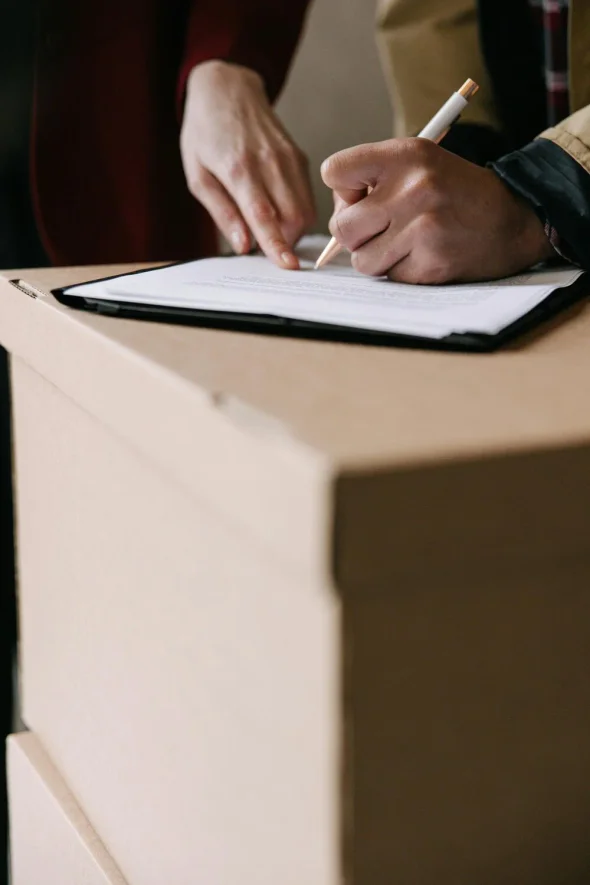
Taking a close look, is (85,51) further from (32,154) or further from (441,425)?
(441,425)

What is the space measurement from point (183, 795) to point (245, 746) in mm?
62

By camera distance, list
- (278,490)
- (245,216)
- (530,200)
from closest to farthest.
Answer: (278,490) < (530,200) < (245,216)

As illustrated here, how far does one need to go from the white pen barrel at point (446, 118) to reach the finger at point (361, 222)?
3.5 inches

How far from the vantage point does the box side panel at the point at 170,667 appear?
272 mm

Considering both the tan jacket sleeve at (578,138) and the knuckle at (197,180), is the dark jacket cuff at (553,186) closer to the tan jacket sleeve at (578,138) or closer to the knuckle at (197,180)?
the tan jacket sleeve at (578,138)

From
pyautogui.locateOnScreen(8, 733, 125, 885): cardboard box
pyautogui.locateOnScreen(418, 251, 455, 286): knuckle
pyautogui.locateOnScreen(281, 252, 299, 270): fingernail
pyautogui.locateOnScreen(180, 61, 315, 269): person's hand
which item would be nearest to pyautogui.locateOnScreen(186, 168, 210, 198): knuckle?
pyautogui.locateOnScreen(180, 61, 315, 269): person's hand

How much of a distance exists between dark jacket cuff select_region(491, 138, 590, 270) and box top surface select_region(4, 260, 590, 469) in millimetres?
91

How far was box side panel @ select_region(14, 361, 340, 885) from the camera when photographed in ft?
0.89

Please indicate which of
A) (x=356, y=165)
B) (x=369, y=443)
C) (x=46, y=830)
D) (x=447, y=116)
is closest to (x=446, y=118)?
(x=447, y=116)

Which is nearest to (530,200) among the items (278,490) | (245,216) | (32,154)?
(245,216)

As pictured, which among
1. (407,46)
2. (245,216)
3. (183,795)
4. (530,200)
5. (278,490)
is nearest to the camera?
(278,490)

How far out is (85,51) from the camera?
75cm

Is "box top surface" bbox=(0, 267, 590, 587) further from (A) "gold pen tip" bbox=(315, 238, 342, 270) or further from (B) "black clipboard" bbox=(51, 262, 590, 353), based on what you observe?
(A) "gold pen tip" bbox=(315, 238, 342, 270)

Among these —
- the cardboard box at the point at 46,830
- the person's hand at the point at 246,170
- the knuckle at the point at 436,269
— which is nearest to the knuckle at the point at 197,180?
the person's hand at the point at 246,170
